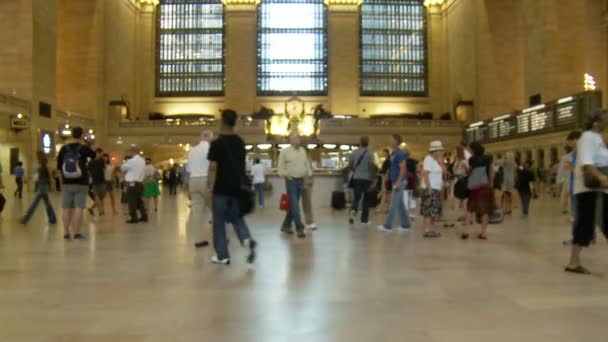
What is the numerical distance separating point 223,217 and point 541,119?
24.0 metres

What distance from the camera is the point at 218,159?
5.39 m

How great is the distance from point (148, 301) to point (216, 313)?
0.61m

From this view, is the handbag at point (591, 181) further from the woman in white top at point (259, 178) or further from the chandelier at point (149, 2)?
the chandelier at point (149, 2)

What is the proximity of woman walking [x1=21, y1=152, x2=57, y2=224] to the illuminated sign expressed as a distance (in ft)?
63.2

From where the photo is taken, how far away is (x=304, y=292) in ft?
13.7

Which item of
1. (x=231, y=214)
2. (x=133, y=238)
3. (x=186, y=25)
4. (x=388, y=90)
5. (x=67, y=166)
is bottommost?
(x=133, y=238)

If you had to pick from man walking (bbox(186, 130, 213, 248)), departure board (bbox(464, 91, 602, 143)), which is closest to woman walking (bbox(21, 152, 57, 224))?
man walking (bbox(186, 130, 213, 248))

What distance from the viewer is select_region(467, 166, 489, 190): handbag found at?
24.7ft

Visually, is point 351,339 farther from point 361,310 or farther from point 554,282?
point 554,282

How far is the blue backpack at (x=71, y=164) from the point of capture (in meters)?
7.30

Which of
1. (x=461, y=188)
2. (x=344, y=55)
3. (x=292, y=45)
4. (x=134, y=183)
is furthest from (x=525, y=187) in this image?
(x=292, y=45)

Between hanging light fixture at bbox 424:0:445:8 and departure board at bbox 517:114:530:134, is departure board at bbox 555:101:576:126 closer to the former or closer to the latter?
departure board at bbox 517:114:530:134

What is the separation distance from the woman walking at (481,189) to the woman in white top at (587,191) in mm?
2272

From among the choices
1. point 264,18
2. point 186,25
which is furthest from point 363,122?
point 186,25
